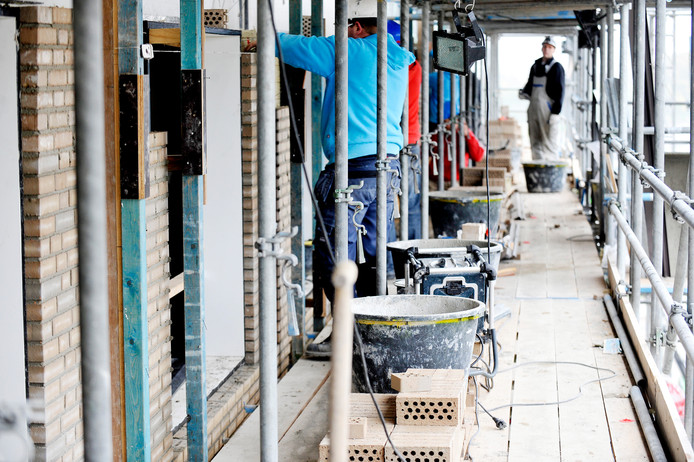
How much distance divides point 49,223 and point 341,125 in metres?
1.64

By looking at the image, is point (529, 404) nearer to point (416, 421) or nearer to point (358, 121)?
point (416, 421)

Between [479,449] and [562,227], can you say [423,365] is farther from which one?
[562,227]

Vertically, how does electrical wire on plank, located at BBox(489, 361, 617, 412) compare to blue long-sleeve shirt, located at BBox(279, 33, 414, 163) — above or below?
below

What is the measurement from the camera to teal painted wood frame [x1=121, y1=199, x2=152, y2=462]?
370 centimetres

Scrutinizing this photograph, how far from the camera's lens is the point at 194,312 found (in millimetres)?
4238

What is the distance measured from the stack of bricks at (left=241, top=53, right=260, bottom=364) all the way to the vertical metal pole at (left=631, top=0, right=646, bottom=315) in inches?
100

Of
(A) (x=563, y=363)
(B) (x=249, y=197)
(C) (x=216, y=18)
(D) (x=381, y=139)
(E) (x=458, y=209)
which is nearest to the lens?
(D) (x=381, y=139)

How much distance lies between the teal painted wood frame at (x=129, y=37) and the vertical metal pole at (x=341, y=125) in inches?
40.8

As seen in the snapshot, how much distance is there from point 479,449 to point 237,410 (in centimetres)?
137

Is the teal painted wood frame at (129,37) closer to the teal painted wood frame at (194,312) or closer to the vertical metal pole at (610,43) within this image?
the teal painted wood frame at (194,312)

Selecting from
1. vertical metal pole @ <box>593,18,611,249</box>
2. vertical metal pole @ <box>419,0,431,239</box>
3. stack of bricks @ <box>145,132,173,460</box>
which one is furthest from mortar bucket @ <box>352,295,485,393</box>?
vertical metal pole @ <box>593,18,611,249</box>

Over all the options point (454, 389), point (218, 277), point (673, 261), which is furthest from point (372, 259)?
point (673, 261)

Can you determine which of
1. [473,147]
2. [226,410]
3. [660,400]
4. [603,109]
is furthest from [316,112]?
[473,147]

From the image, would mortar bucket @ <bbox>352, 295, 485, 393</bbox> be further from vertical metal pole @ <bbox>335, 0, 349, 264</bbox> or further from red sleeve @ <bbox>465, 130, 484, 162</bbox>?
red sleeve @ <bbox>465, 130, 484, 162</bbox>
